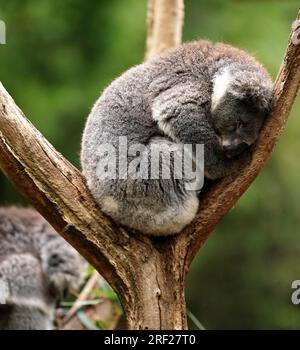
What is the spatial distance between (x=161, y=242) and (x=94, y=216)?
0.49 meters

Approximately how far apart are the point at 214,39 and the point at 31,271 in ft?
14.1

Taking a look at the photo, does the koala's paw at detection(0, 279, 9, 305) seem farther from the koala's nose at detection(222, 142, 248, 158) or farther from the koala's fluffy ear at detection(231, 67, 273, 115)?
the koala's fluffy ear at detection(231, 67, 273, 115)

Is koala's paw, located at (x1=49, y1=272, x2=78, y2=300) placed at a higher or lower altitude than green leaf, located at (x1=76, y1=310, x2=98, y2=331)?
higher

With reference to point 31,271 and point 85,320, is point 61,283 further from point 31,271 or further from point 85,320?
point 85,320

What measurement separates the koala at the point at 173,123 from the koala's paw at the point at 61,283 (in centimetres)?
188

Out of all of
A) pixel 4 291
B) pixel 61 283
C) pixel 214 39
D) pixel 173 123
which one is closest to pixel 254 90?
pixel 173 123

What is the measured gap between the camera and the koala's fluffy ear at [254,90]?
4.80m

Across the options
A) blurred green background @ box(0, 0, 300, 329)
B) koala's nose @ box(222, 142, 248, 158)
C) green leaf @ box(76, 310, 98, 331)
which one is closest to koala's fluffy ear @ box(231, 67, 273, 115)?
koala's nose @ box(222, 142, 248, 158)

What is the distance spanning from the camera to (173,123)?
194 inches

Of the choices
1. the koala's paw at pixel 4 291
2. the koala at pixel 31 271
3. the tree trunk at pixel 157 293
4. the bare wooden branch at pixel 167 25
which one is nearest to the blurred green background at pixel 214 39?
the bare wooden branch at pixel 167 25

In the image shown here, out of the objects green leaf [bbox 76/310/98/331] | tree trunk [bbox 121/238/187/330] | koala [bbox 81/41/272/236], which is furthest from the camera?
green leaf [bbox 76/310/98/331]

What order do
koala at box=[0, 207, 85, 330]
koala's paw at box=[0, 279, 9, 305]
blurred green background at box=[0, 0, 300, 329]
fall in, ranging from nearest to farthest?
koala's paw at box=[0, 279, 9, 305]
koala at box=[0, 207, 85, 330]
blurred green background at box=[0, 0, 300, 329]

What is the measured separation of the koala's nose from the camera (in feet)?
15.7

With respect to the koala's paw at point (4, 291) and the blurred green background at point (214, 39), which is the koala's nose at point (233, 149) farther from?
the blurred green background at point (214, 39)
